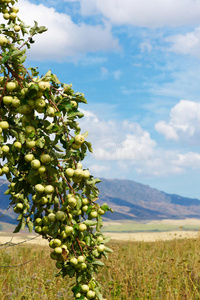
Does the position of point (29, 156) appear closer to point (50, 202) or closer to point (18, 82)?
point (50, 202)

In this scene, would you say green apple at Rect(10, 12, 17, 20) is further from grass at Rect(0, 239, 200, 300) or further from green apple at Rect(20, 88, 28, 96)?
grass at Rect(0, 239, 200, 300)

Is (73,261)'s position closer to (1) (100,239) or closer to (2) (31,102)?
(1) (100,239)

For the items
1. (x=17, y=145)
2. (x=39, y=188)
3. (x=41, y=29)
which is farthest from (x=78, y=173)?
(x=41, y=29)

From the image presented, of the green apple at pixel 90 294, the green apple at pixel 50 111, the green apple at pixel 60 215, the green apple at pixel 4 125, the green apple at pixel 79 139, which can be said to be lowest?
the green apple at pixel 90 294

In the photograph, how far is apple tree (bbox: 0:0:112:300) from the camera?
262 centimetres

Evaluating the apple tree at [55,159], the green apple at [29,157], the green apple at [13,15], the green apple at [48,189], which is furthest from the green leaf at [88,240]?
the green apple at [13,15]

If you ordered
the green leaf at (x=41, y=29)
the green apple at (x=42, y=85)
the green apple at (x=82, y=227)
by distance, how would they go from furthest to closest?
the green leaf at (x=41, y=29) → the green apple at (x=82, y=227) → the green apple at (x=42, y=85)

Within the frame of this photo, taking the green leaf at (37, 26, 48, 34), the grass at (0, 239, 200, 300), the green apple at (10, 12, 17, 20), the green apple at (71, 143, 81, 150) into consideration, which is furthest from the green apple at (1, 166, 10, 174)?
the grass at (0, 239, 200, 300)

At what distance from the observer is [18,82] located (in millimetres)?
2684

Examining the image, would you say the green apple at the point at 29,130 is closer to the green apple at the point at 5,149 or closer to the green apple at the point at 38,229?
the green apple at the point at 5,149

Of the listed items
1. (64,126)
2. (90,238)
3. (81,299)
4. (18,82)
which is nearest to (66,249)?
(90,238)

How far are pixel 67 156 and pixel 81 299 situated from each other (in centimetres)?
125

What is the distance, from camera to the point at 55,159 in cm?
268

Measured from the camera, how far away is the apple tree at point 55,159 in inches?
103
